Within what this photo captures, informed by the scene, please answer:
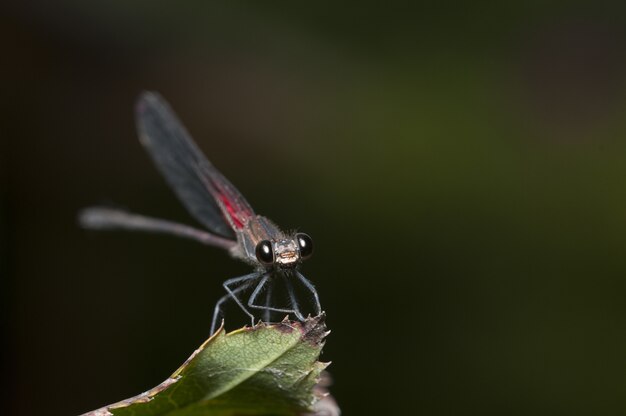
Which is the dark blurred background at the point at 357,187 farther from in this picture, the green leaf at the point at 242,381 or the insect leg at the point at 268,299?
the green leaf at the point at 242,381

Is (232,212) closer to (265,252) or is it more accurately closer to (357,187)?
(265,252)

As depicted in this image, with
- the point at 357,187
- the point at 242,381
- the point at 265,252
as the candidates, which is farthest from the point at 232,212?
the point at 357,187

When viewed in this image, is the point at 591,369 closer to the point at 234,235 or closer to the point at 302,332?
the point at 234,235

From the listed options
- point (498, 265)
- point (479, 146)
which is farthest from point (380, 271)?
point (479, 146)

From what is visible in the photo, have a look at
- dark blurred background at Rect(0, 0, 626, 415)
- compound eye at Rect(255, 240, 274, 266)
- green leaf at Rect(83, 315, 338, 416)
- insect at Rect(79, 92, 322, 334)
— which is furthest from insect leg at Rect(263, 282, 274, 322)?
dark blurred background at Rect(0, 0, 626, 415)

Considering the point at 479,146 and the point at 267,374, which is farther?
the point at 479,146

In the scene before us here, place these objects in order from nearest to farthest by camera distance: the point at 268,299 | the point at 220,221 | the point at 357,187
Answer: the point at 268,299 < the point at 220,221 < the point at 357,187

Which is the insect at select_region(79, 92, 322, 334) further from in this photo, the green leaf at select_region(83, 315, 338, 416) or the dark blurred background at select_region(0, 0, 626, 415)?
the dark blurred background at select_region(0, 0, 626, 415)
